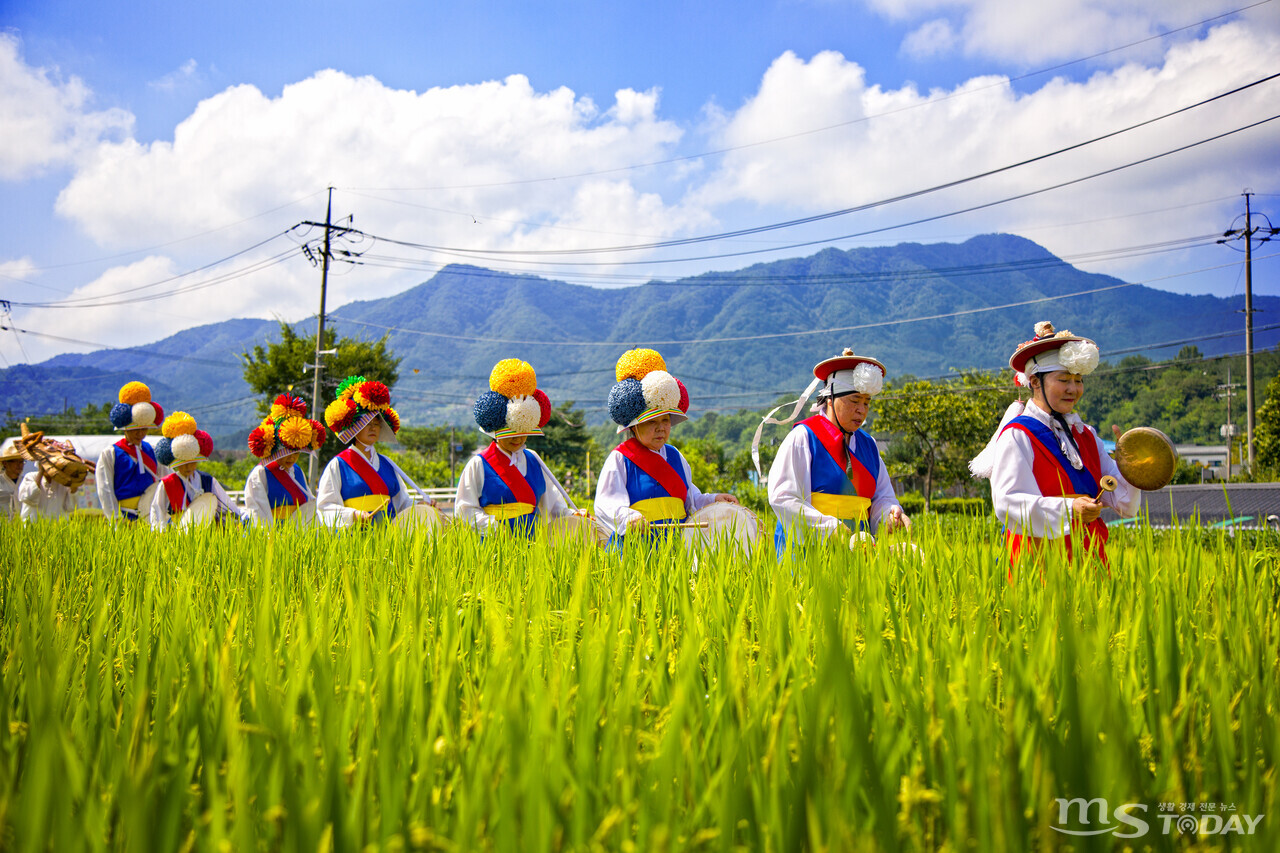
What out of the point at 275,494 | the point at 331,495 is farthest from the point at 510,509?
the point at 275,494

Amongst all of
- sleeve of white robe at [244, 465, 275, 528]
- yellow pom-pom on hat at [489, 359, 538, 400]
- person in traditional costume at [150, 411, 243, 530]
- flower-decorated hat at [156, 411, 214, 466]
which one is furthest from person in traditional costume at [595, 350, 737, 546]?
flower-decorated hat at [156, 411, 214, 466]

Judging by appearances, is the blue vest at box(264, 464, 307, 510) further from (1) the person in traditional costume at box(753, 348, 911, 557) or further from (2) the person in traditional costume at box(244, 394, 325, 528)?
(1) the person in traditional costume at box(753, 348, 911, 557)

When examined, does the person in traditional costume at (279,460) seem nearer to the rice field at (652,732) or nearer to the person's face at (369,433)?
the person's face at (369,433)

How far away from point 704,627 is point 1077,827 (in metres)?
0.70

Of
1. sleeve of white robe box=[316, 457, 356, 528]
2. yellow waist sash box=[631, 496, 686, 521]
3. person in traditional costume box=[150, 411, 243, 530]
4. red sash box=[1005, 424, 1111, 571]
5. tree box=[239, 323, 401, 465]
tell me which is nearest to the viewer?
red sash box=[1005, 424, 1111, 571]

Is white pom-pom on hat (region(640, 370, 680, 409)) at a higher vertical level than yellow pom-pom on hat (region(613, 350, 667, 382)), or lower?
lower

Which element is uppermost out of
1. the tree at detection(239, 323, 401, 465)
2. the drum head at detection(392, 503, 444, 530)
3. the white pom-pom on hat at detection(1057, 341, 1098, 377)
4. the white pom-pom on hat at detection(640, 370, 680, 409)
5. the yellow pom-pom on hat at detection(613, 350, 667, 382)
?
the tree at detection(239, 323, 401, 465)

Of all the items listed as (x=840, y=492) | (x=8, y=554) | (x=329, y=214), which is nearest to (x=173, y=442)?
(x=8, y=554)

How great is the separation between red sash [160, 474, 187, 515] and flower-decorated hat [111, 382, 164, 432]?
127cm

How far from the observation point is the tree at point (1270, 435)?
21.4m

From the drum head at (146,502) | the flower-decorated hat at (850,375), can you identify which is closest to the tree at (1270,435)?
the flower-decorated hat at (850,375)

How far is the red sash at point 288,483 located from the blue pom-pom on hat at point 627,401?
122 inches

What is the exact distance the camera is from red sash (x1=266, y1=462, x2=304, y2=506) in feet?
18.3

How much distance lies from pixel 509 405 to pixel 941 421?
23943 mm
